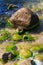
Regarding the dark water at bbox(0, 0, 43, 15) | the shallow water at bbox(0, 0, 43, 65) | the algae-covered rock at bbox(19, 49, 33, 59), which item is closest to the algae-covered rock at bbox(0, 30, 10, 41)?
the shallow water at bbox(0, 0, 43, 65)

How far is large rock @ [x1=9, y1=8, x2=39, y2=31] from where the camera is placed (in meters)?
12.7

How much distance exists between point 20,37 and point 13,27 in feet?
4.95

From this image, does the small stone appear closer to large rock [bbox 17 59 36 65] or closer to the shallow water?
the shallow water

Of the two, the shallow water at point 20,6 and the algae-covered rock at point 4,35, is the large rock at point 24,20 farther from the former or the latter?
the algae-covered rock at point 4,35

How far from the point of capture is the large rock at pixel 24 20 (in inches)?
499

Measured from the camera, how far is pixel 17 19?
42.6 ft

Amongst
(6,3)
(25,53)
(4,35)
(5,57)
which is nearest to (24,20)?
(4,35)

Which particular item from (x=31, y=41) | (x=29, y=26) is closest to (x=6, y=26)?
(x=29, y=26)

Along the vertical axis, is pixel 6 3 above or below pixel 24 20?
below

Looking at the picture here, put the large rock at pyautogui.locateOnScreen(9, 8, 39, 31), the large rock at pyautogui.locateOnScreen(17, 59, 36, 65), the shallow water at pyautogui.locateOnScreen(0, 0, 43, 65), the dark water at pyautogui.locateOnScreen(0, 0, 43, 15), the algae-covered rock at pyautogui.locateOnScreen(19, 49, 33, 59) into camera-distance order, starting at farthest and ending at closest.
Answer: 1. the dark water at pyautogui.locateOnScreen(0, 0, 43, 15)
2. the large rock at pyautogui.locateOnScreen(9, 8, 39, 31)
3. the shallow water at pyautogui.locateOnScreen(0, 0, 43, 65)
4. the algae-covered rock at pyautogui.locateOnScreen(19, 49, 33, 59)
5. the large rock at pyautogui.locateOnScreen(17, 59, 36, 65)

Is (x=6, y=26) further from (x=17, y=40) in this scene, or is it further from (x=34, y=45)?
(x=34, y=45)

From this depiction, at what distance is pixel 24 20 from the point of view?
41.9 feet

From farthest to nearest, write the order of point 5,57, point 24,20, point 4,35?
point 24,20 → point 4,35 → point 5,57

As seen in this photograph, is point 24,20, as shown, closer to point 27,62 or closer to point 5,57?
point 5,57
